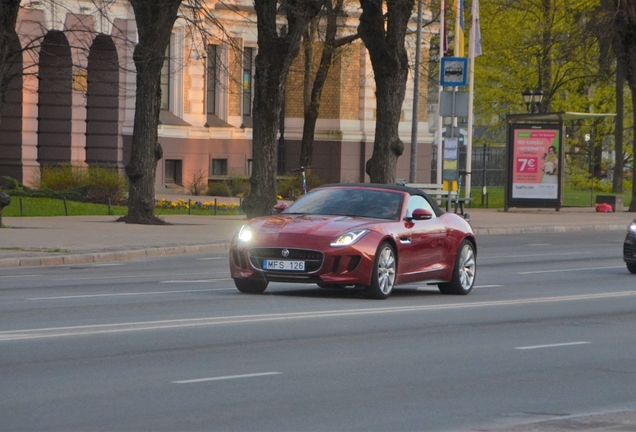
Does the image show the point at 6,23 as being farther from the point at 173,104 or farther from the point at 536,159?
the point at 173,104

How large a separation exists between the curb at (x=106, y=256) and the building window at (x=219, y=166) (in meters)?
25.2

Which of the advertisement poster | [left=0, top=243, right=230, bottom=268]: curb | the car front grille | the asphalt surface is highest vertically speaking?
the advertisement poster

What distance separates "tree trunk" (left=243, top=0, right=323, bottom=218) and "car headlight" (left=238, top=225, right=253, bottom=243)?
1425 cm

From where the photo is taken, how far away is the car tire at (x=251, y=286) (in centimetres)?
1509

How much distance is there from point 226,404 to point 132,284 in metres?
9.28

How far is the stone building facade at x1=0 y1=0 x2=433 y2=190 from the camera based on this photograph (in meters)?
41.0

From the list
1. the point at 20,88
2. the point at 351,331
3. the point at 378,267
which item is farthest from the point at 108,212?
the point at 351,331

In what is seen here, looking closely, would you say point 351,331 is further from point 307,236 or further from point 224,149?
point 224,149

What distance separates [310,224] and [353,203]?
1174mm

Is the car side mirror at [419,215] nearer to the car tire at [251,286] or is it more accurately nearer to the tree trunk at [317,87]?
the car tire at [251,286]

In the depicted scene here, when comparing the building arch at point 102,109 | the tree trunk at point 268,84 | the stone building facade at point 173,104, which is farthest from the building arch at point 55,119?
the tree trunk at point 268,84

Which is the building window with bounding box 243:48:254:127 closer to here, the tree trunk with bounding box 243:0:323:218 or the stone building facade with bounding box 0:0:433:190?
the stone building facade with bounding box 0:0:433:190

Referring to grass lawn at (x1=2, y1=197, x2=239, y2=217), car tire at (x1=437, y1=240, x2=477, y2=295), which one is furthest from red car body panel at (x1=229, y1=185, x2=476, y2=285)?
grass lawn at (x1=2, y1=197, x2=239, y2=217)

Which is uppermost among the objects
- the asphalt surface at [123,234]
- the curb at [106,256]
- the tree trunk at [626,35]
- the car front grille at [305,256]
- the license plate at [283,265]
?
the tree trunk at [626,35]
